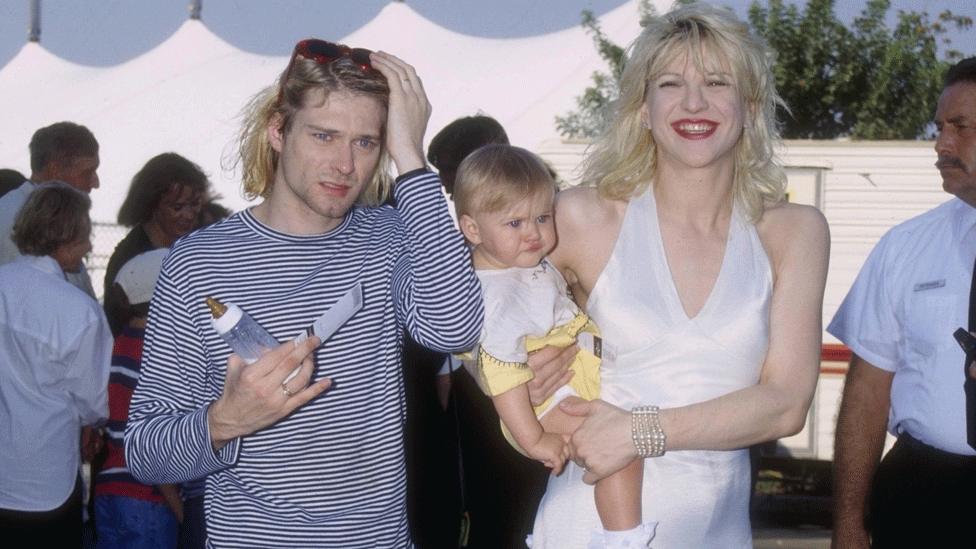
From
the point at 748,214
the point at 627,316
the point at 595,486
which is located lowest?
the point at 595,486

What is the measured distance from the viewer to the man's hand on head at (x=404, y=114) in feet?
8.39

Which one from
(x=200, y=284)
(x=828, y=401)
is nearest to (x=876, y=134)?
(x=828, y=401)

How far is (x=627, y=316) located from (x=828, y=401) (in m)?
9.62

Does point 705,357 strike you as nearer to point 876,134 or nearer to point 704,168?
point 704,168

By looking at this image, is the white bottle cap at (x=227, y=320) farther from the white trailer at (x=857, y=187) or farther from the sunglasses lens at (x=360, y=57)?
the white trailer at (x=857, y=187)

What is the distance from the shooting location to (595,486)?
9.31 ft

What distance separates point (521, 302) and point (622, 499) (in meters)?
0.56

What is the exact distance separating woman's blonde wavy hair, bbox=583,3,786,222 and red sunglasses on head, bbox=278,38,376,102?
0.76 m

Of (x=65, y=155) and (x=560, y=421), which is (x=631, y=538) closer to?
(x=560, y=421)

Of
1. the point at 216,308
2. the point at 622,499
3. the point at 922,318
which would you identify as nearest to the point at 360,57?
the point at 216,308

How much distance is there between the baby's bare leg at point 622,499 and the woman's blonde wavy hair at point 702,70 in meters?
0.74

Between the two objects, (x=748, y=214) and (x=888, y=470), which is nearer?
(x=748, y=214)

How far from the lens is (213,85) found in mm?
21609

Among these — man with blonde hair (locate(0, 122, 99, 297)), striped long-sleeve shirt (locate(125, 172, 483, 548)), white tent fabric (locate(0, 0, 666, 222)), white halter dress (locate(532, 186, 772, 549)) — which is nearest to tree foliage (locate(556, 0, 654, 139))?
white tent fabric (locate(0, 0, 666, 222))
